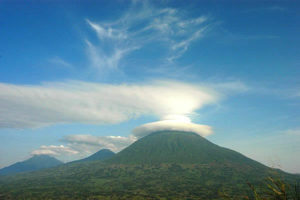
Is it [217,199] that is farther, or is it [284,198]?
[217,199]

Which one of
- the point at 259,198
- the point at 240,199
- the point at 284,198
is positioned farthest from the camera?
the point at 240,199

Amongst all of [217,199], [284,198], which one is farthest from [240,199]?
[284,198]

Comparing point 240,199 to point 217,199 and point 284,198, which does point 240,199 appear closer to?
point 217,199

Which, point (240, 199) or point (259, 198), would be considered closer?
point (259, 198)

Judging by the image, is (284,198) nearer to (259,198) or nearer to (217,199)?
(259,198)

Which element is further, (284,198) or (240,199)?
(240,199)

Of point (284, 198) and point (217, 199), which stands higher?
point (284, 198)

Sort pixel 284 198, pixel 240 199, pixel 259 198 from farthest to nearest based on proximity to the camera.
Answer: pixel 240 199
pixel 284 198
pixel 259 198

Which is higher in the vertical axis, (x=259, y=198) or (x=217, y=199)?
(x=259, y=198)
